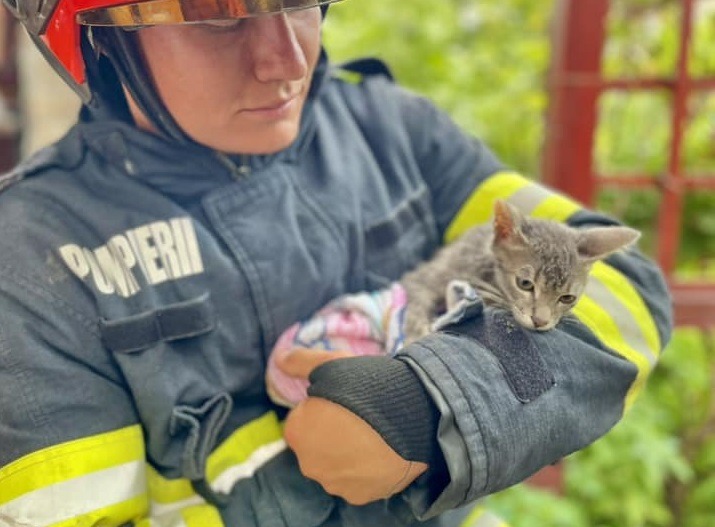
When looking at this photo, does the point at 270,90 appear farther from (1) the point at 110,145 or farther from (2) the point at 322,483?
(2) the point at 322,483

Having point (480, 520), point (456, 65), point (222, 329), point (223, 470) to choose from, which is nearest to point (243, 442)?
point (223, 470)

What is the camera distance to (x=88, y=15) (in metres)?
1.04

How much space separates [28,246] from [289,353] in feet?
1.33

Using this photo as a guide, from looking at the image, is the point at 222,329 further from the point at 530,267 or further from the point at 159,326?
the point at 530,267

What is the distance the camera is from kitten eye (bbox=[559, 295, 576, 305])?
1238mm

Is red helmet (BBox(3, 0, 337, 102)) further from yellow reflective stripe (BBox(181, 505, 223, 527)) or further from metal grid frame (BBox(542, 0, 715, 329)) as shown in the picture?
metal grid frame (BBox(542, 0, 715, 329))

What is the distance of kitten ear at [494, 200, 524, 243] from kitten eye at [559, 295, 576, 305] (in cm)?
11

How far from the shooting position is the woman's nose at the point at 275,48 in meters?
1.10

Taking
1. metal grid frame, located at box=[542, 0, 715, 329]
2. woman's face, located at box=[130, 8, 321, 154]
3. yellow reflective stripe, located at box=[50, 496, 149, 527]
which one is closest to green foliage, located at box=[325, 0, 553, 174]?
metal grid frame, located at box=[542, 0, 715, 329]

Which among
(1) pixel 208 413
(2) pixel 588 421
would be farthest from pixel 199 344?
(2) pixel 588 421

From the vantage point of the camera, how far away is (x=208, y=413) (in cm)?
122

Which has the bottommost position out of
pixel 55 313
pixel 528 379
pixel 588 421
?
pixel 588 421

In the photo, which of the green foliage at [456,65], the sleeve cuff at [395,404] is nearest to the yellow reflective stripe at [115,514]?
the sleeve cuff at [395,404]

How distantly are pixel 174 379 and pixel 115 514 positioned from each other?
20 cm
